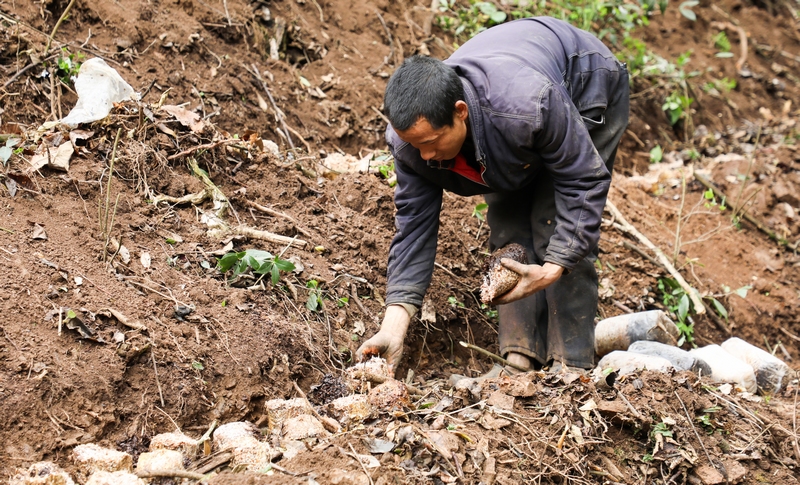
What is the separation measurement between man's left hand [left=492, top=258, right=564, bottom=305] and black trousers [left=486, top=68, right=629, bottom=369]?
15.5 inches

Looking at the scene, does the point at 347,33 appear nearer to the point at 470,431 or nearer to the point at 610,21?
the point at 610,21

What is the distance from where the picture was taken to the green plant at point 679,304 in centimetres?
492

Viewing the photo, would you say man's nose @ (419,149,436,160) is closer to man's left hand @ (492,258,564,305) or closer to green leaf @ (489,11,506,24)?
man's left hand @ (492,258,564,305)

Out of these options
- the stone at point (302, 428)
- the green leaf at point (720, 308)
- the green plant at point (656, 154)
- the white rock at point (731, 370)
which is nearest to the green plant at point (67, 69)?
the stone at point (302, 428)

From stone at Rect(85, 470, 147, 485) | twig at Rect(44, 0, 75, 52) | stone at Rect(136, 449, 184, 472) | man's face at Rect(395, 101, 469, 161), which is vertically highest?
man's face at Rect(395, 101, 469, 161)

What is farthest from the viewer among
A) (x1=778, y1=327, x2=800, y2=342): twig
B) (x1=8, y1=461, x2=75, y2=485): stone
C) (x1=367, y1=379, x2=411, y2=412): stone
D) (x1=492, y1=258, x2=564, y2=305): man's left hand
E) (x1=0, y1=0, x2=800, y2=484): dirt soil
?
(x1=778, y1=327, x2=800, y2=342): twig

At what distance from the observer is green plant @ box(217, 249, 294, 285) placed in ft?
11.6

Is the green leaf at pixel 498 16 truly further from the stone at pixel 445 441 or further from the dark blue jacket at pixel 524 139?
the stone at pixel 445 441

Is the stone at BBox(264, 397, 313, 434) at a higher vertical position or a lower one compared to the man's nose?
lower

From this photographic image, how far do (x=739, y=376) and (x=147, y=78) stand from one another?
395 centimetres

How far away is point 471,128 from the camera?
3.16 metres

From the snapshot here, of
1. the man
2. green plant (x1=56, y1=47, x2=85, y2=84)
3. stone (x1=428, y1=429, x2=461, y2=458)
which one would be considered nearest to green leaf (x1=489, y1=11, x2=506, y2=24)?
the man

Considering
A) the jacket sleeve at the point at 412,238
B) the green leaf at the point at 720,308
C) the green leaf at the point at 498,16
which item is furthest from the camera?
the green leaf at the point at 498,16

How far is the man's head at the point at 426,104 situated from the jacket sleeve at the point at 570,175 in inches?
14.6
